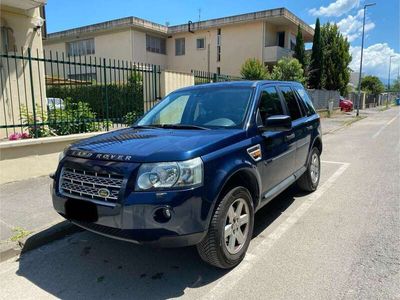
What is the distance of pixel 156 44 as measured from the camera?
29.4 meters

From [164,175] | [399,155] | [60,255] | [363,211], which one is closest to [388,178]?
[363,211]

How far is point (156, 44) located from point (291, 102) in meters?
26.3

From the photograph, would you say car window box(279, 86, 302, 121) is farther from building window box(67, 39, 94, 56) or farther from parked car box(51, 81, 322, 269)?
building window box(67, 39, 94, 56)

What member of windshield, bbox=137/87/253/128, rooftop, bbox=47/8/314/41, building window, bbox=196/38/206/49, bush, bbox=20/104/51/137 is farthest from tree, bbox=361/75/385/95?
windshield, bbox=137/87/253/128

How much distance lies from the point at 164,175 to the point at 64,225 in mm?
2249

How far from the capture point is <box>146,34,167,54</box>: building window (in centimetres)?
2845

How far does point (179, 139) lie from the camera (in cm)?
320

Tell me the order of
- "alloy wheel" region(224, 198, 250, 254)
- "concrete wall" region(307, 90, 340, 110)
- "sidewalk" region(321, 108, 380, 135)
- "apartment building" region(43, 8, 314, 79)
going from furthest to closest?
"apartment building" region(43, 8, 314, 79), "concrete wall" region(307, 90, 340, 110), "sidewalk" region(321, 108, 380, 135), "alloy wheel" region(224, 198, 250, 254)

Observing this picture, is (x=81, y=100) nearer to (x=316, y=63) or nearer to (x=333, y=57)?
(x=316, y=63)

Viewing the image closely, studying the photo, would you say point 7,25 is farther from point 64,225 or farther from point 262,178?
point 262,178

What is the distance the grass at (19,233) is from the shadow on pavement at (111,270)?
0.81 ft

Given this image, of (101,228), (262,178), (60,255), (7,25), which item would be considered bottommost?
(60,255)

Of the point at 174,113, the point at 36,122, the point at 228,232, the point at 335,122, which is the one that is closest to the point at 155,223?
the point at 228,232

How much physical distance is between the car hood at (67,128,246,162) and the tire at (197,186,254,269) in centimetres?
52
